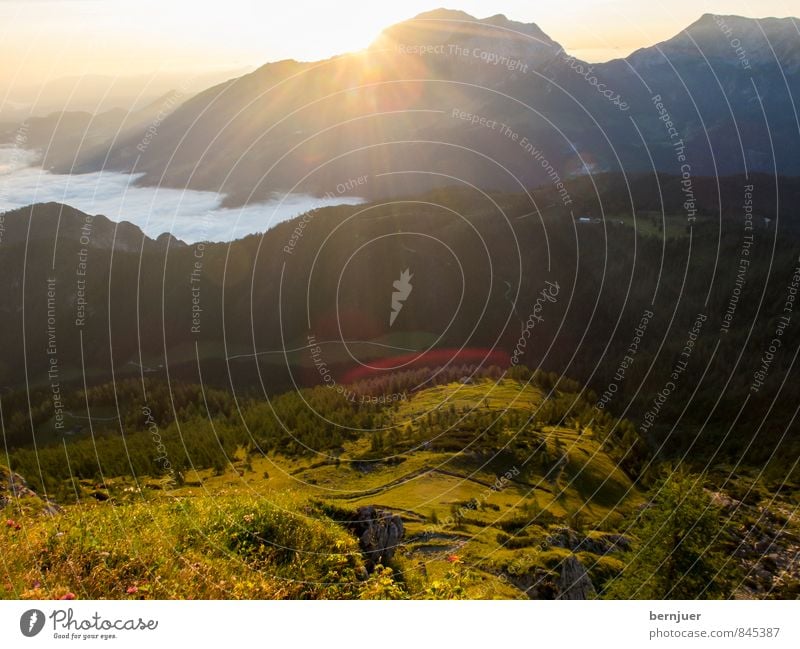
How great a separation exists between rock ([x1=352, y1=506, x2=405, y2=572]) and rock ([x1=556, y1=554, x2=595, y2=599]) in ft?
15.5

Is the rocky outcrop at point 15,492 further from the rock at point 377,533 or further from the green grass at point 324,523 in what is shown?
the rock at point 377,533

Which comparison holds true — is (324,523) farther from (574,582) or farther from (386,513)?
(574,582)

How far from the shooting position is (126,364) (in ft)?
117

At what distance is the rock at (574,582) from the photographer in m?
Answer: 19.0

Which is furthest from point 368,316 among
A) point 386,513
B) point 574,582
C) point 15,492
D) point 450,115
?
point 450,115

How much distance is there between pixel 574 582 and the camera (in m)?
19.2

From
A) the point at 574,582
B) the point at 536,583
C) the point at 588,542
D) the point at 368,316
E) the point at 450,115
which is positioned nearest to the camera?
the point at 536,583

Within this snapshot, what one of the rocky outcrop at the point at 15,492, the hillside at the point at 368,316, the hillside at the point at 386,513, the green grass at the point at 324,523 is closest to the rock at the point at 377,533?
the hillside at the point at 386,513

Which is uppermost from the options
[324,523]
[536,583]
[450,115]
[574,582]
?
[450,115]

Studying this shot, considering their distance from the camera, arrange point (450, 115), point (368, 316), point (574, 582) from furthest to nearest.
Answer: point (450, 115), point (368, 316), point (574, 582)

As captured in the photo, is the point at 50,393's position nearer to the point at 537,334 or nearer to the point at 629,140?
the point at 537,334

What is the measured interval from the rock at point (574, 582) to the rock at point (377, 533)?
4.73 metres

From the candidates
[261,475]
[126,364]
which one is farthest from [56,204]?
[261,475]

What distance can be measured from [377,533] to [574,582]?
19.0 ft
